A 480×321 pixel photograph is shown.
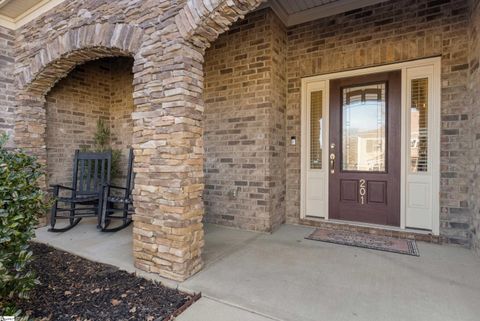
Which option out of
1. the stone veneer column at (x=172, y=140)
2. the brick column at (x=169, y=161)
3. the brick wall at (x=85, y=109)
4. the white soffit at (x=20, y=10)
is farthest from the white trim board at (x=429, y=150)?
the white soffit at (x=20, y=10)

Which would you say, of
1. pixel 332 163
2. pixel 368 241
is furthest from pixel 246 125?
pixel 368 241

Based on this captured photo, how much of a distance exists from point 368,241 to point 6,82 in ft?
17.1

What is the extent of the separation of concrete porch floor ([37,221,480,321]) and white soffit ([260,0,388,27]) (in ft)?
9.83

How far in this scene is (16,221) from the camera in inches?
69.7

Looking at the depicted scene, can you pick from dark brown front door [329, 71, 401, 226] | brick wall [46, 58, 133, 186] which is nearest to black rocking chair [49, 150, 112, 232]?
brick wall [46, 58, 133, 186]

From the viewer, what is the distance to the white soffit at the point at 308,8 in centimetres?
350

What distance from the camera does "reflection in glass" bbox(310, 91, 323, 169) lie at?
3.89 meters

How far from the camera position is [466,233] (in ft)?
9.85

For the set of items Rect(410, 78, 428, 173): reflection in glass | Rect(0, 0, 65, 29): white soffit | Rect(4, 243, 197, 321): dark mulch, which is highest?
Rect(0, 0, 65, 29): white soffit

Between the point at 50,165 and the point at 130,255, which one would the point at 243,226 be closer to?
the point at 130,255

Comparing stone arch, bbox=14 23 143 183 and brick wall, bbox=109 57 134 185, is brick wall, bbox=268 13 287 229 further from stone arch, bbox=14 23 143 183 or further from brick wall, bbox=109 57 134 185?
brick wall, bbox=109 57 134 185

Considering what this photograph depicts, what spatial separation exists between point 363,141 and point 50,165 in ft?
15.3

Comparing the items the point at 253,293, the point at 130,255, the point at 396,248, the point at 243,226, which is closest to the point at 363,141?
the point at 396,248

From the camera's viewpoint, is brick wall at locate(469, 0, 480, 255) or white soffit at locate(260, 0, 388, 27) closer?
brick wall at locate(469, 0, 480, 255)
